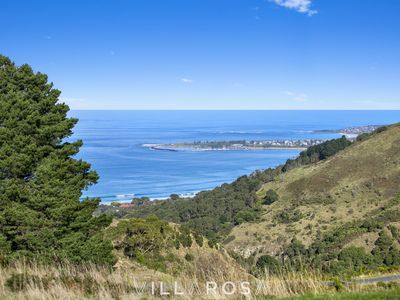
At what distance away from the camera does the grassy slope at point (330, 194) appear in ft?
175

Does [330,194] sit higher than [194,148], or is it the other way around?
[194,148]

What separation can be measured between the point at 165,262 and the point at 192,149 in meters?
155

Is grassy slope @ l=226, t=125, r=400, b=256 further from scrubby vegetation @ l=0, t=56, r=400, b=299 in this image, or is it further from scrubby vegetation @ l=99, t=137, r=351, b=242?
scrubby vegetation @ l=0, t=56, r=400, b=299

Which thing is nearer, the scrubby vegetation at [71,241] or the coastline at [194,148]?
the scrubby vegetation at [71,241]

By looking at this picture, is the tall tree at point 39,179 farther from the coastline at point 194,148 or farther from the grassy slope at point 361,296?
the coastline at point 194,148

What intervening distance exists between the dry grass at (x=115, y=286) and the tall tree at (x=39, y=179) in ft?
21.9

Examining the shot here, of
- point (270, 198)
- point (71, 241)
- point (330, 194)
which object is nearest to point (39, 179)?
point (71, 241)

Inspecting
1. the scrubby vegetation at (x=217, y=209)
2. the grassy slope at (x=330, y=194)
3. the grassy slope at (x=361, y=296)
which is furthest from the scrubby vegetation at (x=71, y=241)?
the scrubby vegetation at (x=217, y=209)

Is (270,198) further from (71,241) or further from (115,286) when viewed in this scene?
(115,286)

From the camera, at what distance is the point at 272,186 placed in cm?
7662

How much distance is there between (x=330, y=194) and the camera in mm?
63312

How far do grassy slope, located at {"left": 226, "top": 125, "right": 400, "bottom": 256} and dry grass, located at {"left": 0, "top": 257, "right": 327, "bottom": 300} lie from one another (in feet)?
138

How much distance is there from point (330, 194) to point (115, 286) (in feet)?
197

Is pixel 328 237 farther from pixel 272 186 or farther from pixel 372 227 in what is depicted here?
pixel 272 186
